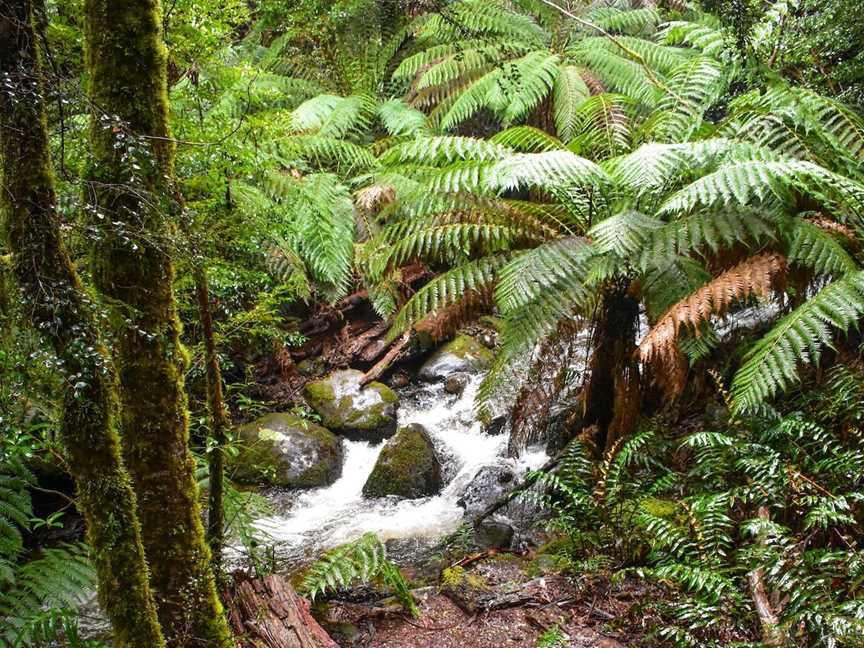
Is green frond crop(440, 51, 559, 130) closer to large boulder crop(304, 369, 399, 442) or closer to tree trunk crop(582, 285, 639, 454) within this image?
large boulder crop(304, 369, 399, 442)

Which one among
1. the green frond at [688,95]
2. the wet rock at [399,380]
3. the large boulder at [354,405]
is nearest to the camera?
the green frond at [688,95]

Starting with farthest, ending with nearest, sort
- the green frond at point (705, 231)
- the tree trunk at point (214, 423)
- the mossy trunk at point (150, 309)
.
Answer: the green frond at point (705, 231)
the tree trunk at point (214, 423)
the mossy trunk at point (150, 309)

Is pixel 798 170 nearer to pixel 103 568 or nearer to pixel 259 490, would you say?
pixel 103 568

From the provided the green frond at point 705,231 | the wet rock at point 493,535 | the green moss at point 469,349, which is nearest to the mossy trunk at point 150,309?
the wet rock at point 493,535

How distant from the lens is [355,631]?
2334 mm

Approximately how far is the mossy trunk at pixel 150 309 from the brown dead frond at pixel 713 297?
188 centimetres

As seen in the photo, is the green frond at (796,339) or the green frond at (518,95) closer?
the green frond at (796,339)

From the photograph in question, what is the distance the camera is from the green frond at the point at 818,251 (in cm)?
250

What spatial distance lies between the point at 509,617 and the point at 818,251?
6.47 ft

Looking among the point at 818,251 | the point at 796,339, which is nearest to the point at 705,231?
the point at 818,251

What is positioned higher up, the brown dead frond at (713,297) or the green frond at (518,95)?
the green frond at (518,95)

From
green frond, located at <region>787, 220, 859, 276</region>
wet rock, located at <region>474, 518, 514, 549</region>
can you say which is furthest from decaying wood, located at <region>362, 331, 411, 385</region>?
green frond, located at <region>787, 220, 859, 276</region>

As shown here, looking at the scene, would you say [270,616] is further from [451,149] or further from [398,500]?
[451,149]

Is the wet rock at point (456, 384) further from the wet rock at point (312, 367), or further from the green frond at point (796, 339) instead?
the green frond at point (796, 339)
